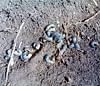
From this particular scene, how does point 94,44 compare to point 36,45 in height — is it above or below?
below

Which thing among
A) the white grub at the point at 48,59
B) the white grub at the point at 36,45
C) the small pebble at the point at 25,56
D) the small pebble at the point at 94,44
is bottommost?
the small pebble at the point at 94,44

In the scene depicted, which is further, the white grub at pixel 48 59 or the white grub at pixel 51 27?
the white grub at pixel 51 27

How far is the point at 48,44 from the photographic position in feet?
5.66

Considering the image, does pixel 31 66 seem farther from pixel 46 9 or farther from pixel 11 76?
pixel 46 9

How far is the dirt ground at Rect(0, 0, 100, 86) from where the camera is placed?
1600 mm

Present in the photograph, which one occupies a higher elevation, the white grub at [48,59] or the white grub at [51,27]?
the white grub at [51,27]

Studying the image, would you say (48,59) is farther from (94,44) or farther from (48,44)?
(94,44)

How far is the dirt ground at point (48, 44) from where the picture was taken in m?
1.60

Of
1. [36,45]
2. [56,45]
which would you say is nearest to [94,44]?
[56,45]

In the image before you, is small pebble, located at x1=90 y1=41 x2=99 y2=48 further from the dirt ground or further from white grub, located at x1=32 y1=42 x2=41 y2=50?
white grub, located at x1=32 y1=42 x2=41 y2=50

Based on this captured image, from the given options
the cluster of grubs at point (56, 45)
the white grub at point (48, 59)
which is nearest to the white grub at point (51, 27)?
the cluster of grubs at point (56, 45)

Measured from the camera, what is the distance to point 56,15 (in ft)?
5.97

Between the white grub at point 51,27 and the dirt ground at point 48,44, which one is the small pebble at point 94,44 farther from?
the white grub at point 51,27

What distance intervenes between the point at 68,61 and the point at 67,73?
0.08m
